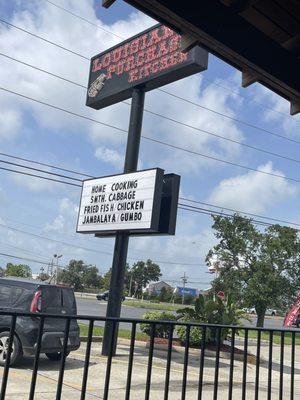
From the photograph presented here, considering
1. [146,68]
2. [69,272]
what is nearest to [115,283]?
[146,68]

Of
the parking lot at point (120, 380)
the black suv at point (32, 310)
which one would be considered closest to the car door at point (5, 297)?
the black suv at point (32, 310)

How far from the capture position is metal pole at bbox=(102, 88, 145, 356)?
1280 centimetres

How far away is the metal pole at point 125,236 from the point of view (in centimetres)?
1280

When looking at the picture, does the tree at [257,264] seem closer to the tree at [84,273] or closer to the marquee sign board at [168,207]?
the marquee sign board at [168,207]

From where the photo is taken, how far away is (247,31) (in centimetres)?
406

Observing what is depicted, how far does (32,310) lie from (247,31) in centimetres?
764

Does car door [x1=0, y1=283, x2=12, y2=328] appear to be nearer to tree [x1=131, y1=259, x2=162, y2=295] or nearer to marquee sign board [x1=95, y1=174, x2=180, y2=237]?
marquee sign board [x1=95, y1=174, x2=180, y2=237]

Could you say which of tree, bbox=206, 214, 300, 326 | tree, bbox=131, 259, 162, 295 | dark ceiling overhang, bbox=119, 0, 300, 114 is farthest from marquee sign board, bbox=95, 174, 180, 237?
tree, bbox=131, 259, 162, 295

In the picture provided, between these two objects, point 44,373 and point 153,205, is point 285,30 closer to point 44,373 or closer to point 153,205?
point 44,373

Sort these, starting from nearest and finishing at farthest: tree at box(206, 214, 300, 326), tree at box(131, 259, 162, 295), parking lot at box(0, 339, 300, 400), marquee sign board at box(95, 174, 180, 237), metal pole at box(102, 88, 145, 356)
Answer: parking lot at box(0, 339, 300, 400) → marquee sign board at box(95, 174, 180, 237) → metal pole at box(102, 88, 145, 356) → tree at box(206, 214, 300, 326) → tree at box(131, 259, 162, 295)

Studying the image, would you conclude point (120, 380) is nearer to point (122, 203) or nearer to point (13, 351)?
point (13, 351)

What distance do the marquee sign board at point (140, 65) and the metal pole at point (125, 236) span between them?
570 millimetres

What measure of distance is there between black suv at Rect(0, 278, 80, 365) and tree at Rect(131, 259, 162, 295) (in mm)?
118183

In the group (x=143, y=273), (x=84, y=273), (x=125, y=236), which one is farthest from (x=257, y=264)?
(x=84, y=273)
